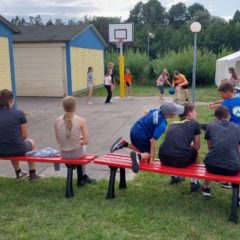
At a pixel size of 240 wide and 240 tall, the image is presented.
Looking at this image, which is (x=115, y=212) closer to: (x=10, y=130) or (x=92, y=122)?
(x=10, y=130)

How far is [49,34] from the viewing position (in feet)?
74.5

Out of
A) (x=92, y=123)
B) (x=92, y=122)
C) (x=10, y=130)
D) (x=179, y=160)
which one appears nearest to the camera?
(x=179, y=160)

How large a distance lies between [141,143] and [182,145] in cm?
63

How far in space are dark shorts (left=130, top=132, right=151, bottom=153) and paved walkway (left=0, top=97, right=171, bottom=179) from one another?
885 mm

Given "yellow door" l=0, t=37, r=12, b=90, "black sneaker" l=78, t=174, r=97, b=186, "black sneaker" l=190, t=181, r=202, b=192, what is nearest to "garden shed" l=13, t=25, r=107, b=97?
"yellow door" l=0, t=37, r=12, b=90

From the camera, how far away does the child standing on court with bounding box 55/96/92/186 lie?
5.68 meters

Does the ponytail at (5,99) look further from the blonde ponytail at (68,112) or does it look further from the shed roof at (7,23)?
the shed roof at (7,23)

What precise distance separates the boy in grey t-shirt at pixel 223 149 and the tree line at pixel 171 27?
29.6m

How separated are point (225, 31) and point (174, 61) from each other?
31.0 m

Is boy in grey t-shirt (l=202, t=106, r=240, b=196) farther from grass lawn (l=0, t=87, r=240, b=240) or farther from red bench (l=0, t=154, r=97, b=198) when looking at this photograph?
red bench (l=0, t=154, r=97, b=198)

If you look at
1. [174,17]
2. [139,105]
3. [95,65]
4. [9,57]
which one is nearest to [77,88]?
[95,65]

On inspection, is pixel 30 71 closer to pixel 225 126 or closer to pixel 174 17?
pixel 225 126

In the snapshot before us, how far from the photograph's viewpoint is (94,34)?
26.8 metres

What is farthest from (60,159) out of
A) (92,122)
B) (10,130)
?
(92,122)
